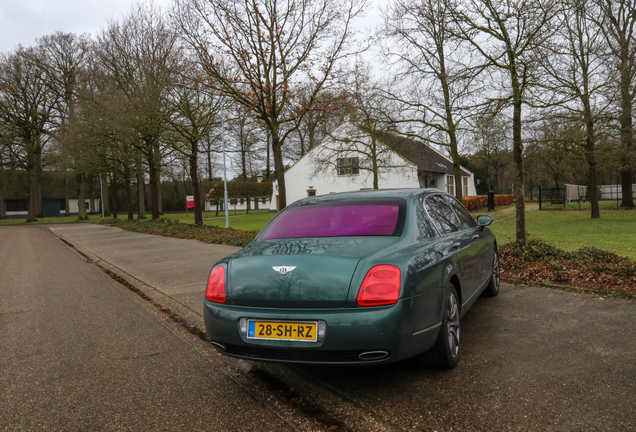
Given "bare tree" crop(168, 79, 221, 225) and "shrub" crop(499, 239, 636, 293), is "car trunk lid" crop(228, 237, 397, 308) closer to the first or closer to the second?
"shrub" crop(499, 239, 636, 293)

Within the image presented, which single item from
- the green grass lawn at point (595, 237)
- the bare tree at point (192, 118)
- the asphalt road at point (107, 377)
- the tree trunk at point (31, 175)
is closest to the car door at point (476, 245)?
the asphalt road at point (107, 377)

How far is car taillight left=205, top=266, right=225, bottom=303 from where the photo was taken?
11.6 feet

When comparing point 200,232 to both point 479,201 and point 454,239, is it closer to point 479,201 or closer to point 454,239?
point 454,239

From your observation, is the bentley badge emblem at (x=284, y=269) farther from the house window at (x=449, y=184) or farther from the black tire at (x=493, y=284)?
the house window at (x=449, y=184)

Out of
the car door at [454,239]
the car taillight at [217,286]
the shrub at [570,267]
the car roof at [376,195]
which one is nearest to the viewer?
the car taillight at [217,286]

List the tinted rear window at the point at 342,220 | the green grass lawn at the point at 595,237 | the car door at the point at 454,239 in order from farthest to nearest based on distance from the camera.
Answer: the green grass lawn at the point at 595,237
the car door at the point at 454,239
the tinted rear window at the point at 342,220

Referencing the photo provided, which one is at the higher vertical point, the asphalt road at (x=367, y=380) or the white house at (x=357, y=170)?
the white house at (x=357, y=170)

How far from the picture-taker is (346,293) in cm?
313

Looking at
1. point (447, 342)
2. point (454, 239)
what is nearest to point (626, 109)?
point (454, 239)

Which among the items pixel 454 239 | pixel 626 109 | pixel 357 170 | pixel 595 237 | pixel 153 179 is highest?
pixel 626 109

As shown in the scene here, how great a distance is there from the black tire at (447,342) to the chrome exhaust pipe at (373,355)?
68cm

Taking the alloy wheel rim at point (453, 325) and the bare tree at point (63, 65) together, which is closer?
the alloy wheel rim at point (453, 325)

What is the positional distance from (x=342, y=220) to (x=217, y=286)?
3.99 ft

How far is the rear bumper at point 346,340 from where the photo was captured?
3057 millimetres
